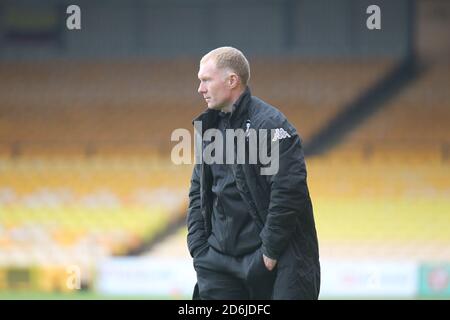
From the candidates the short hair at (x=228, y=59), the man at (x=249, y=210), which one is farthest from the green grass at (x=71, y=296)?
the short hair at (x=228, y=59)

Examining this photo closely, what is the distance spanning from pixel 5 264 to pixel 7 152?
1.55 meters

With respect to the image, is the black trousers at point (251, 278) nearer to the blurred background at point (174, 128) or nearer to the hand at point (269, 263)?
the hand at point (269, 263)

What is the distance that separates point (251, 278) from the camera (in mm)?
3297

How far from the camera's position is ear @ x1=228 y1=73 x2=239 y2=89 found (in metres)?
3.29

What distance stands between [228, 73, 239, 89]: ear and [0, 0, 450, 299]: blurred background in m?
6.95

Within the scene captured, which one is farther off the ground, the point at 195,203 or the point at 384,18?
the point at 384,18

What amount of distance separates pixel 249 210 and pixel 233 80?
46 cm

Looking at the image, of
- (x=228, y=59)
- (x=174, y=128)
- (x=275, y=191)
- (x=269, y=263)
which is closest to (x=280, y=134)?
(x=275, y=191)

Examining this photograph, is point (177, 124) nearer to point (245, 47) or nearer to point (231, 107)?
point (245, 47)

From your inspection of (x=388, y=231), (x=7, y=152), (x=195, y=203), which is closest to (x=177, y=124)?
(x=7, y=152)

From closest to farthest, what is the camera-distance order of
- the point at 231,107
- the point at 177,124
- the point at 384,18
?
1. the point at 231,107
2. the point at 384,18
3. the point at 177,124

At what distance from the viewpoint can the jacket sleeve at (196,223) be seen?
3445 mm

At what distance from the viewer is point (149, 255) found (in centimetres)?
1080

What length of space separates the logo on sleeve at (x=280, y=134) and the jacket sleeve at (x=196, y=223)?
13.9 inches
